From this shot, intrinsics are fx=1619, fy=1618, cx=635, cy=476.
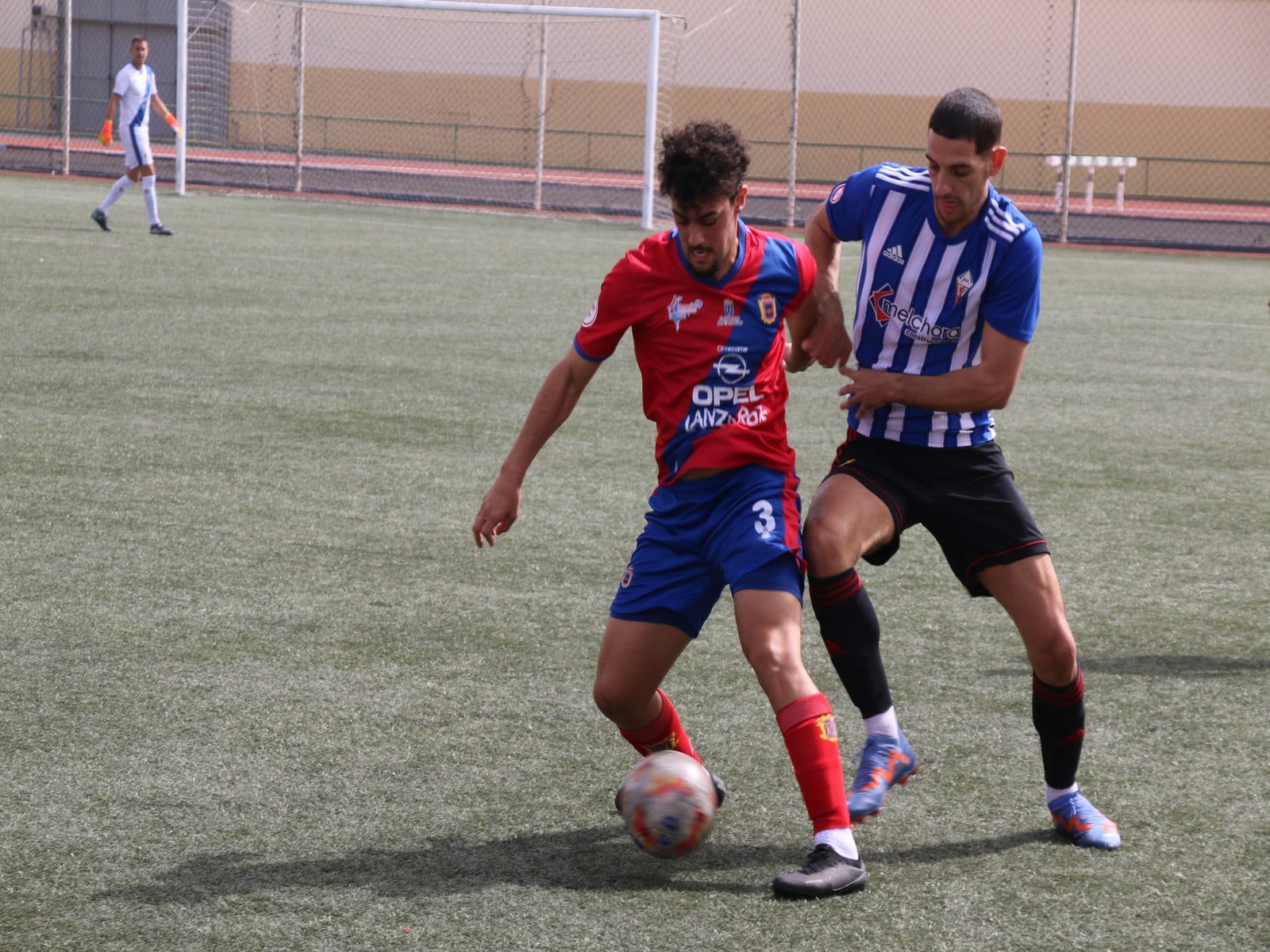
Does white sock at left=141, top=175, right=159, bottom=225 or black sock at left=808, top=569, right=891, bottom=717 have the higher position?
white sock at left=141, top=175, right=159, bottom=225

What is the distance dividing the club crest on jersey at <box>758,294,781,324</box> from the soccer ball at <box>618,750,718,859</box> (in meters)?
1.03

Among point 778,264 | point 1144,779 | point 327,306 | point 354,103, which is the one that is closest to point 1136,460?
point 1144,779

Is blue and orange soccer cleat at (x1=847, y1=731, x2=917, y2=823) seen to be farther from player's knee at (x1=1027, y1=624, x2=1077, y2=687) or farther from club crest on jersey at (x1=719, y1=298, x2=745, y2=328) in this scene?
club crest on jersey at (x1=719, y1=298, x2=745, y2=328)

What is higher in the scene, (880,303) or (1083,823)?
(880,303)

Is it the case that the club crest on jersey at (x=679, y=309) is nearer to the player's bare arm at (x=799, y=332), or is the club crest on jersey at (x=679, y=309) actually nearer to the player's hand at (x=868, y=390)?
the player's bare arm at (x=799, y=332)

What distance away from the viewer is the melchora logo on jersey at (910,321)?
Answer: 3.83 meters

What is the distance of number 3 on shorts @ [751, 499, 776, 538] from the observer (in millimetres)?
3502

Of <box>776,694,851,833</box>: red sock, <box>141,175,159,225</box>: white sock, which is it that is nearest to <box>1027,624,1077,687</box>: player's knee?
<box>776,694,851,833</box>: red sock

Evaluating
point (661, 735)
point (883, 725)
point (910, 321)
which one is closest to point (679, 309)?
point (910, 321)

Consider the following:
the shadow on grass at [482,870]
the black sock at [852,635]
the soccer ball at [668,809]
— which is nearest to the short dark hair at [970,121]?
the black sock at [852,635]

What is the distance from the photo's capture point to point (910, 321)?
3.85 m

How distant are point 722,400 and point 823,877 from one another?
42.0 inches

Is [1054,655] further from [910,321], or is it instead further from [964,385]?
[910,321]

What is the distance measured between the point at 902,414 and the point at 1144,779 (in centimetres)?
112
